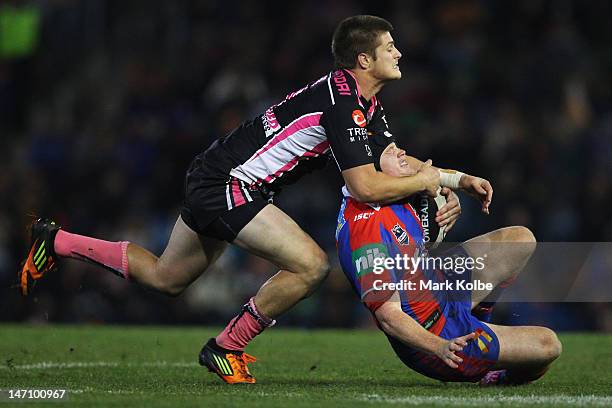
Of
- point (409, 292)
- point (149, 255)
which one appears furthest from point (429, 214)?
point (149, 255)

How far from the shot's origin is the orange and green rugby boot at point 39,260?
7.43 meters

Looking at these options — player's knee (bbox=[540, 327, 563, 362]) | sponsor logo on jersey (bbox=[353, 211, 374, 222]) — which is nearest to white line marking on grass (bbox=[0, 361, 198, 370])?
sponsor logo on jersey (bbox=[353, 211, 374, 222])

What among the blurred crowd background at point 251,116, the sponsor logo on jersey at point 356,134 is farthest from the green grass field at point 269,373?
the blurred crowd background at point 251,116

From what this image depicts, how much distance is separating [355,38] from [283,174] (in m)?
0.93

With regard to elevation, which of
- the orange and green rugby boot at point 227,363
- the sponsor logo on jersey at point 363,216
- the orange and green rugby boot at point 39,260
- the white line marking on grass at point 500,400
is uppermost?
the sponsor logo on jersey at point 363,216

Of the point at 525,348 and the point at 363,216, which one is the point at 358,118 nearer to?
the point at 363,216

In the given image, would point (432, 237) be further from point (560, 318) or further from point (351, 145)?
point (560, 318)

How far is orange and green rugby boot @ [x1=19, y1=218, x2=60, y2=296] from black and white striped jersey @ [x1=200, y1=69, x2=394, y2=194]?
1244 millimetres

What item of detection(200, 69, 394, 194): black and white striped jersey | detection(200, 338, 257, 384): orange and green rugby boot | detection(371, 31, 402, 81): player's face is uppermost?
detection(371, 31, 402, 81): player's face

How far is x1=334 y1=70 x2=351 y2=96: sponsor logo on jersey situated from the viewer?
659 cm

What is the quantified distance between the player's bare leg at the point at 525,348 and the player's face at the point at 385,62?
163cm

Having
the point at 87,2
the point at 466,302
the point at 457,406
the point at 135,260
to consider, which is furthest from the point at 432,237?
the point at 87,2

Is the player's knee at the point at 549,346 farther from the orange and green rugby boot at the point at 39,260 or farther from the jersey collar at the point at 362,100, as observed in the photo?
the orange and green rugby boot at the point at 39,260

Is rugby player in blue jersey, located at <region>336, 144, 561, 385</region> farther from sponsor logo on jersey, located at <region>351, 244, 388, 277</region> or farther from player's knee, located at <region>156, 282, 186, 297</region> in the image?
player's knee, located at <region>156, 282, 186, 297</region>
